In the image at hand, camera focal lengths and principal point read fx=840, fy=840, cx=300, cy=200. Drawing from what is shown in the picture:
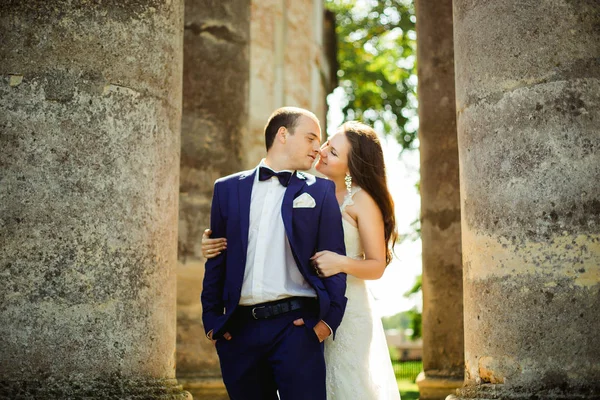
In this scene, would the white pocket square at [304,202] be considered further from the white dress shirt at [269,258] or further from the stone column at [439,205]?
the stone column at [439,205]

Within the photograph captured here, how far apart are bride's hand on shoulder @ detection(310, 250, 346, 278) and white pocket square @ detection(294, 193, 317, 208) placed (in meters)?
0.27

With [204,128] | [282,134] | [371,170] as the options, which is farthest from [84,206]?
[204,128]

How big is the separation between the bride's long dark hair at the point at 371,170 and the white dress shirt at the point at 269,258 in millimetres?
969

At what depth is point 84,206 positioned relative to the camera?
492 centimetres

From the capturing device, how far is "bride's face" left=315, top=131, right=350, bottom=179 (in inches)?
225

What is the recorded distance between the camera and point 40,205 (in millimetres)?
4875

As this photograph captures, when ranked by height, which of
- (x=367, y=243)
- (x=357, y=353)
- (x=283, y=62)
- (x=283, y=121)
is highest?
(x=283, y=62)

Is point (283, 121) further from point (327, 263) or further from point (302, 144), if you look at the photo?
point (327, 263)

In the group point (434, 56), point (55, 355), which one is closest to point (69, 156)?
point (55, 355)

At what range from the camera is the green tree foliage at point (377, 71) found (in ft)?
70.6

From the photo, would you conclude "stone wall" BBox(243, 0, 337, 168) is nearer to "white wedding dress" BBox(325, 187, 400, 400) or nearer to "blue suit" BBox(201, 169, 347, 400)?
"white wedding dress" BBox(325, 187, 400, 400)

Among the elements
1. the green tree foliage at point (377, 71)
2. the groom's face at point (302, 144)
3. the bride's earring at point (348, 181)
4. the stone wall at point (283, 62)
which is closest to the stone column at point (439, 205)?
the stone wall at point (283, 62)

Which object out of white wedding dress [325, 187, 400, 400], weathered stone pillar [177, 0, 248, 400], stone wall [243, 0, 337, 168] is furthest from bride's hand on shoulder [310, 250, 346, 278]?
stone wall [243, 0, 337, 168]

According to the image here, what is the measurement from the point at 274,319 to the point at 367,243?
1.12 meters
